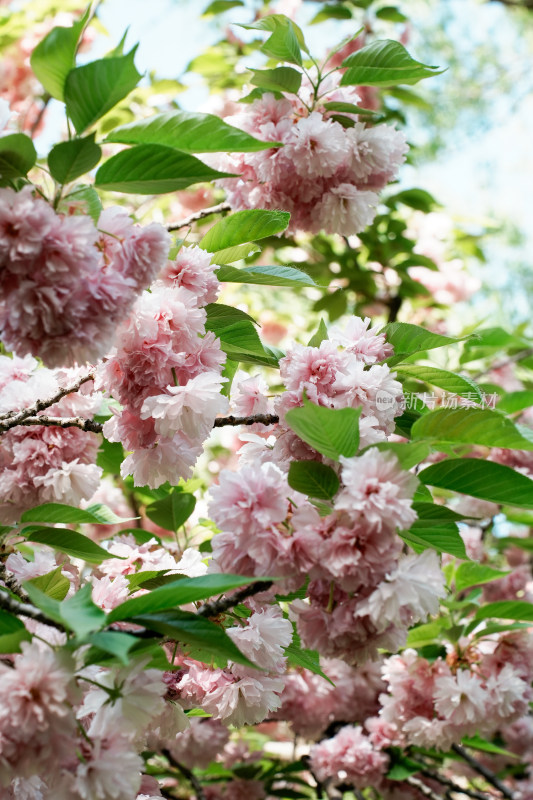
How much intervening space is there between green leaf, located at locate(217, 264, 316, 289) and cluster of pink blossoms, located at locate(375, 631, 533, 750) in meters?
1.10

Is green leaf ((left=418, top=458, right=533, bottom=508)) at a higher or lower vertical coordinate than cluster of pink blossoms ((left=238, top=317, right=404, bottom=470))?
lower

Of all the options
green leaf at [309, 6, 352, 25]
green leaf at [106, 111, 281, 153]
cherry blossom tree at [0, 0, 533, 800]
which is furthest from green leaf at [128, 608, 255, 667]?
green leaf at [309, 6, 352, 25]

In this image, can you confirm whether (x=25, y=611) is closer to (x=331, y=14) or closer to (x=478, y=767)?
(x=478, y=767)

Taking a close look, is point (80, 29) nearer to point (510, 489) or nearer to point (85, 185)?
point (85, 185)

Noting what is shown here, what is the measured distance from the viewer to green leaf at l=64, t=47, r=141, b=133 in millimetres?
868

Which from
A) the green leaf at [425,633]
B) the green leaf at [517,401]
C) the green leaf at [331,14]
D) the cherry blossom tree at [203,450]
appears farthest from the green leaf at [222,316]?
the green leaf at [331,14]

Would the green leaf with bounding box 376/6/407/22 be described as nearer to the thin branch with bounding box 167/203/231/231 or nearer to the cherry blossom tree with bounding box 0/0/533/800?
the cherry blossom tree with bounding box 0/0/533/800

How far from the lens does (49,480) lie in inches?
55.6

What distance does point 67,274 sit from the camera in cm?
84

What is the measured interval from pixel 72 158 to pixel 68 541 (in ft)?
2.13

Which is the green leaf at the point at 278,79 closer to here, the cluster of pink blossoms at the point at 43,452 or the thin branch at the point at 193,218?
the thin branch at the point at 193,218

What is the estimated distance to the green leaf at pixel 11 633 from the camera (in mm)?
796

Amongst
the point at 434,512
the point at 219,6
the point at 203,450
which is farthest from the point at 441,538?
the point at 219,6

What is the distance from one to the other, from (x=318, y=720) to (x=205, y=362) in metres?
1.86
